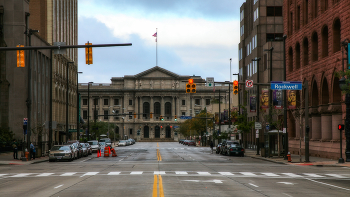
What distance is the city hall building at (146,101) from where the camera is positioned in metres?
164

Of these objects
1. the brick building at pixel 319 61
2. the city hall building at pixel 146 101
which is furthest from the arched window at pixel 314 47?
the city hall building at pixel 146 101

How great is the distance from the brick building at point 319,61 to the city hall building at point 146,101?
362 feet

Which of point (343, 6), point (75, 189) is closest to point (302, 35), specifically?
point (343, 6)

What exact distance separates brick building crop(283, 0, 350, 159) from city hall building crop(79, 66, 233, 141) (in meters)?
110

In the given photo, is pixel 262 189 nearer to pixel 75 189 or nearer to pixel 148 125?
pixel 75 189

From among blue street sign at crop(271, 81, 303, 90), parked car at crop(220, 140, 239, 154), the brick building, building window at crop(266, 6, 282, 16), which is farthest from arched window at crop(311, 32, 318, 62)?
building window at crop(266, 6, 282, 16)

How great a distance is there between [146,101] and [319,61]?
126655 mm

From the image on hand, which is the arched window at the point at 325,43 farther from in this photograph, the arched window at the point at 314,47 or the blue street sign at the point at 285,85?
the blue street sign at the point at 285,85

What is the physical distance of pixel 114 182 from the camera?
20188mm

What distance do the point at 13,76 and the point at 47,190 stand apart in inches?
1575

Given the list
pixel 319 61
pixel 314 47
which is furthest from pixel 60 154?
pixel 314 47

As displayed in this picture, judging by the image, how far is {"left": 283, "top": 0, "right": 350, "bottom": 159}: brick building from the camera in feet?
127

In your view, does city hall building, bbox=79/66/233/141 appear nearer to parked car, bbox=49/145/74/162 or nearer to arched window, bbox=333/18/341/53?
parked car, bbox=49/145/74/162

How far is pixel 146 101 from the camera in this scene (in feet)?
549
